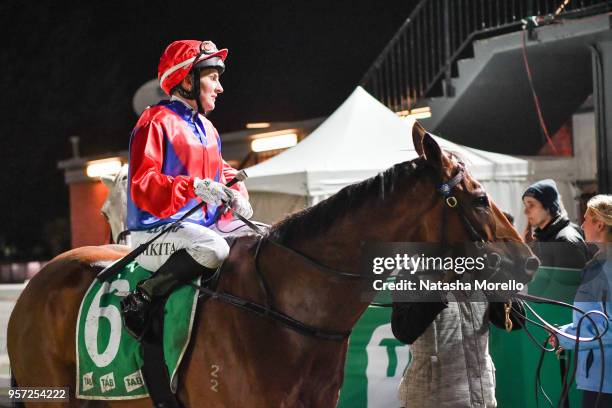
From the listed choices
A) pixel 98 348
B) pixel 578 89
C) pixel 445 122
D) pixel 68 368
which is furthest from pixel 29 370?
pixel 578 89

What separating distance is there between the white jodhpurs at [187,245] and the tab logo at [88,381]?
25.7 inches

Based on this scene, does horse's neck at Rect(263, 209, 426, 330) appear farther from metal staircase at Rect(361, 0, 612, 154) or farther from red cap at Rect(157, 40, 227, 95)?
metal staircase at Rect(361, 0, 612, 154)

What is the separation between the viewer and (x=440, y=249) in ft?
11.7

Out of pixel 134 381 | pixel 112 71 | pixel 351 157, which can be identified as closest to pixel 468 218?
pixel 134 381

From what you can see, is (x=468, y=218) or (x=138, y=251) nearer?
(x=468, y=218)

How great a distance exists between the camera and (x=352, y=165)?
9008mm

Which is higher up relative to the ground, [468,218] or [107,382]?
[468,218]

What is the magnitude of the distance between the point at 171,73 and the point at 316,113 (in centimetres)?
1271

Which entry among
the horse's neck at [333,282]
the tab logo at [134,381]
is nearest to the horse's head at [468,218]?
the horse's neck at [333,282]

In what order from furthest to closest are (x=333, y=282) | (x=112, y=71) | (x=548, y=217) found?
1. (x=112, y=71)
2. (x=548, y=217)
3. (x=333, y=282)

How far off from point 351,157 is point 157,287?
5334mm

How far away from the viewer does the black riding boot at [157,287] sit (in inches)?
156

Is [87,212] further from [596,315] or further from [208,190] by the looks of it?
[596,315]

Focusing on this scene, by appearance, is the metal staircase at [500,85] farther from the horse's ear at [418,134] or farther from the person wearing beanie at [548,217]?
the horse's ear at [418,134]
